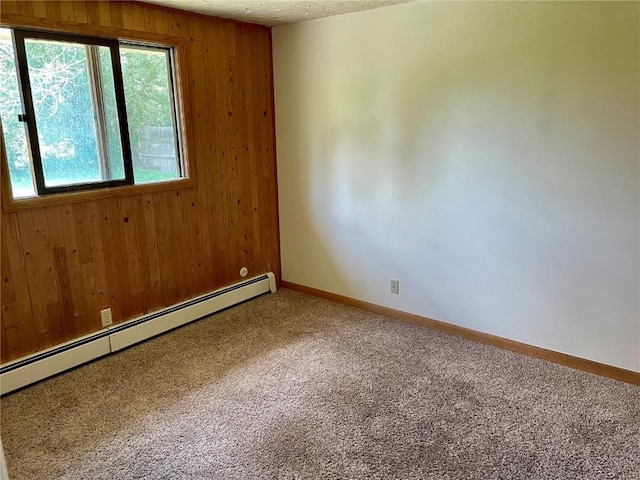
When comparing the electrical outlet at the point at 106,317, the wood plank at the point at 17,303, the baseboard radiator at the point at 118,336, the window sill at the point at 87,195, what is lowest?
the baseboard radiator at the point at 118,336

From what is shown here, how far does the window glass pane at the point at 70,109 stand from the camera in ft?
8.91

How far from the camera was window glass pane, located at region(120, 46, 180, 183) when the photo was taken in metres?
3.15

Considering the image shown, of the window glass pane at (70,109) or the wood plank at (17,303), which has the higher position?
the window glass pane at (70,109)

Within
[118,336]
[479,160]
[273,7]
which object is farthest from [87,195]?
[479,160]

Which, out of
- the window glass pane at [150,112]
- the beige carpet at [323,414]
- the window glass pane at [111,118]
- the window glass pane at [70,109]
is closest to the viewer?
the beige carpet at [323,414]

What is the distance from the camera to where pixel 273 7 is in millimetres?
3146

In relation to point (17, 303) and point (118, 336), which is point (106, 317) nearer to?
point (118, 336)

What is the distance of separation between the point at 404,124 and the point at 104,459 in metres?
2.67

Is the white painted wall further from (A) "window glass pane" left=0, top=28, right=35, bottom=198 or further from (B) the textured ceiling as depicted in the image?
(A) "window glass pane" left=0, top=28, right=35, bottom=198

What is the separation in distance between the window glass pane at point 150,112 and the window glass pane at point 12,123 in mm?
660

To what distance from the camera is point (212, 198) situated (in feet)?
12.2

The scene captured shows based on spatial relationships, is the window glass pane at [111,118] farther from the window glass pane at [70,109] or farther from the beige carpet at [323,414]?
the beige carpet at [323,414]

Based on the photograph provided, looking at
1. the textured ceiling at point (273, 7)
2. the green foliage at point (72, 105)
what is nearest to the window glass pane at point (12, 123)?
the green foliage at point (72, 105)

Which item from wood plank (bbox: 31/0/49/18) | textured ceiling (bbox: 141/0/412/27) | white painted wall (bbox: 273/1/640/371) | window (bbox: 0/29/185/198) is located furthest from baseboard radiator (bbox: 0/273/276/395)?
textured ceiling (bbox: 141/0/412/27)
